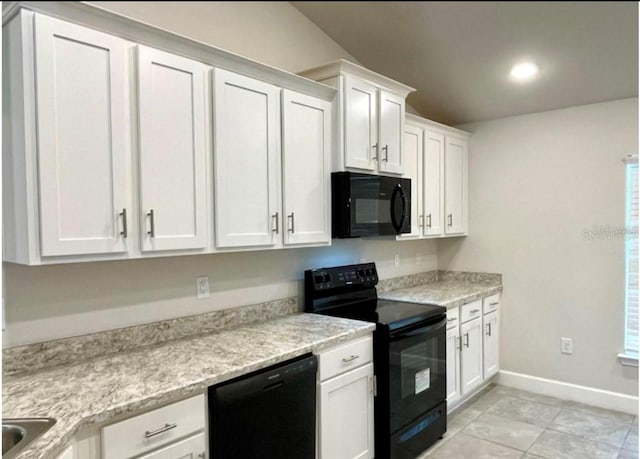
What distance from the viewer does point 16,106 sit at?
1.26 metres

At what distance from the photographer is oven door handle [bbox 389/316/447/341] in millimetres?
2287

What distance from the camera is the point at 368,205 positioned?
2518 millimetres

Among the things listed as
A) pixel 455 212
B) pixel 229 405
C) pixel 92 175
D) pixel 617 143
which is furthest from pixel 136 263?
pixel 617 143

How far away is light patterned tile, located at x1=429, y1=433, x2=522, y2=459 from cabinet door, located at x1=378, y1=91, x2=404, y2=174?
5.84ft

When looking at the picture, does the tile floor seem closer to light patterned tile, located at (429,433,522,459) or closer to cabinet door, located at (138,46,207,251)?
light patterned tile, located at (429,433,522,459)

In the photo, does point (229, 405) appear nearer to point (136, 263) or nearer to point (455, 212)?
point (136, 263)

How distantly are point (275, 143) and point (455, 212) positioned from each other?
6.63 ft

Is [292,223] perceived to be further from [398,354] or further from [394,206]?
[398,354]

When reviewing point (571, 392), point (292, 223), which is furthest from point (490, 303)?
point (292, 223)

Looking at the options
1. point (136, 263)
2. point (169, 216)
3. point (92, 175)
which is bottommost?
point (136, 263)

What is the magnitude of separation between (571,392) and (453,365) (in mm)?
1110

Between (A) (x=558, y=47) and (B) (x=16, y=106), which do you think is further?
(B) (x=16, y=106)

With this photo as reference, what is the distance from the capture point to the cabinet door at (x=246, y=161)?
72.7 inches

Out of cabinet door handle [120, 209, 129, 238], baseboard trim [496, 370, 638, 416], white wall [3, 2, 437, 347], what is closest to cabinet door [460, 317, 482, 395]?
baseboard trim [496, 370, 638, 416]
